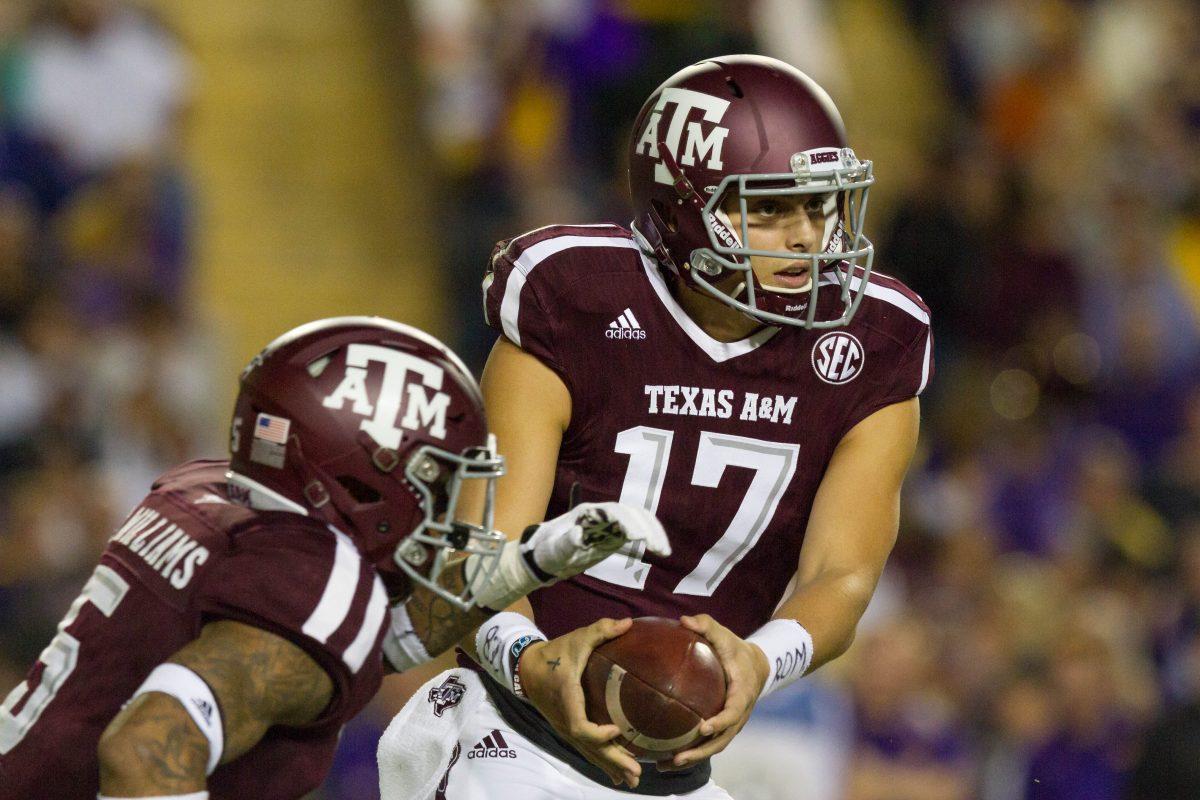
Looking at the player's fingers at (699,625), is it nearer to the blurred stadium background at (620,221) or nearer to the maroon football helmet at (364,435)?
the maroon football helmet at (364,435)

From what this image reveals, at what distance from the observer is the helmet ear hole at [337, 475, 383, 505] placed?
3.47 m

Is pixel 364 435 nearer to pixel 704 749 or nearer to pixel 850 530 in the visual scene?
pixel 704 749

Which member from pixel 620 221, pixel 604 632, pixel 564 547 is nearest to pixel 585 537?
pixel 564 547

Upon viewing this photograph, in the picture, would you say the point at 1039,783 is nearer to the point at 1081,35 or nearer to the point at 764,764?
the point at 764,764

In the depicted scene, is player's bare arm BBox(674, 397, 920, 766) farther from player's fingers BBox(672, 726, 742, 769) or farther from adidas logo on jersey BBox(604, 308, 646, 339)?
adidas logo on jersey BBox(604, 308, 646, 339)

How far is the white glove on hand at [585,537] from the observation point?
345cm

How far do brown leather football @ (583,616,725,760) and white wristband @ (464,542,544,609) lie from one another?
0.19 metres

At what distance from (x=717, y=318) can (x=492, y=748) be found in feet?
3.41

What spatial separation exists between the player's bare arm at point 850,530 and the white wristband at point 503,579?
575 mm

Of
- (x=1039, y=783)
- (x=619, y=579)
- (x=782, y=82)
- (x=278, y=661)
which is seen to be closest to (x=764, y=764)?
(x=1039, y=783)

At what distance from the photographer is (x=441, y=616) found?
382 centimetres

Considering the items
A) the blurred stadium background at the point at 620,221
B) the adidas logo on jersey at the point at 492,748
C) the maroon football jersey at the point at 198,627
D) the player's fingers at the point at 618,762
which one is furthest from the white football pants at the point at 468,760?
the blurred stadium background at the point at 620,221

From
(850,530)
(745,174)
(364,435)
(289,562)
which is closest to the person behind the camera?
(289,562)

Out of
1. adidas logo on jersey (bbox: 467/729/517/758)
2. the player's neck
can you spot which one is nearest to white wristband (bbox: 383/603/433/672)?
adidas logo on jersey (bbox: 467/729/517/758)
